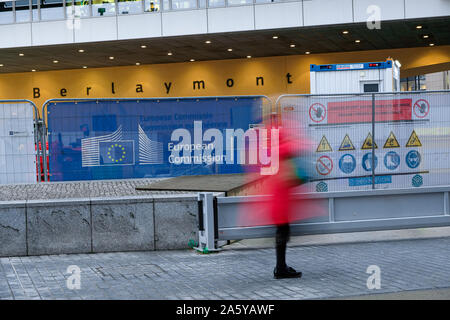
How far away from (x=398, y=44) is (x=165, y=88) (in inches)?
519

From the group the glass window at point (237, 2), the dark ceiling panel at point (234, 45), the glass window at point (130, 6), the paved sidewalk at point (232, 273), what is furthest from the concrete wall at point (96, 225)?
the glass window at point (130, 6)

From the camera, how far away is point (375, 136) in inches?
382

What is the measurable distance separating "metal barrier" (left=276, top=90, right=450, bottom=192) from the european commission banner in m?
2.87

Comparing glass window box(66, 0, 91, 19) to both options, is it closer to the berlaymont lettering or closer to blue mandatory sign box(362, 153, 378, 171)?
the berlaymont lettering

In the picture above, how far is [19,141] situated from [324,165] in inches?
233

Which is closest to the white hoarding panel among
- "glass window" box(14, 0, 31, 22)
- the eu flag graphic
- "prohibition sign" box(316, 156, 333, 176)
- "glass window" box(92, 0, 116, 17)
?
the eu flag graphic

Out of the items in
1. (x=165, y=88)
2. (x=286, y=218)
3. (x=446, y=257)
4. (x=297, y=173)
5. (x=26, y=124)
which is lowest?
(x=446, y=257)

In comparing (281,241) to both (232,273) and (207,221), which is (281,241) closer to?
(232,273)

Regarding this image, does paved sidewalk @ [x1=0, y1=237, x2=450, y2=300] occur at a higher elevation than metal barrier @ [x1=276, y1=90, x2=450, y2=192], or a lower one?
lower

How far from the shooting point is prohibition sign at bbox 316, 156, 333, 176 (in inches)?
380

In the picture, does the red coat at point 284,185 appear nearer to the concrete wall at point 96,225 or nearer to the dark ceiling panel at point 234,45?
the concrete wall at point 96,225

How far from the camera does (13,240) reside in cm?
868
